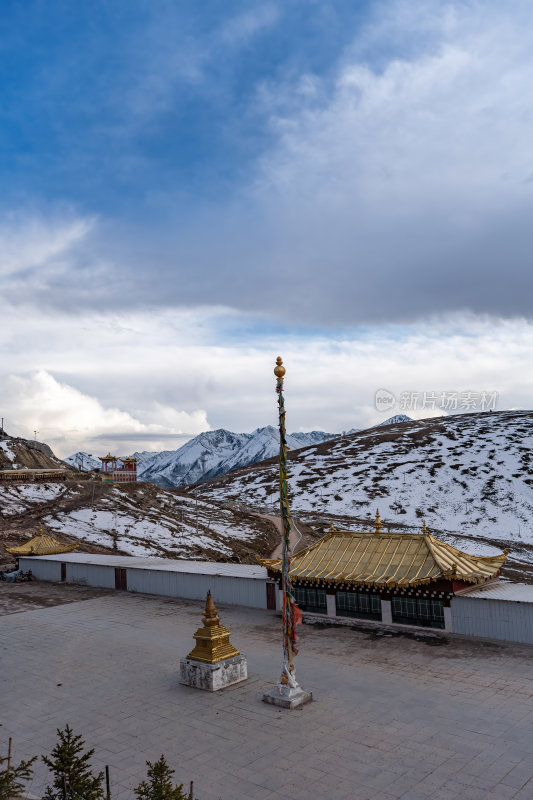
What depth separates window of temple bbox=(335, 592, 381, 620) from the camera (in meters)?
24.1

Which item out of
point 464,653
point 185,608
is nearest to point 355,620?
point 464,653

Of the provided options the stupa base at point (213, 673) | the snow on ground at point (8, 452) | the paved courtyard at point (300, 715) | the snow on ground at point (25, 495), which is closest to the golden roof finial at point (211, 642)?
the stupa base at point (213, 673)

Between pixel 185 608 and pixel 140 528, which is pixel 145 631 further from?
pixel 140 528

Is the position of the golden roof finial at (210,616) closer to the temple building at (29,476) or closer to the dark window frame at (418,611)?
the dark window frame at (418,611)

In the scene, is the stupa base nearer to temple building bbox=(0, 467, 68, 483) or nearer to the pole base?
the pole base

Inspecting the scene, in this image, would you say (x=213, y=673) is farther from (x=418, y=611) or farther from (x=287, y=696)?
(x=418, y=611)

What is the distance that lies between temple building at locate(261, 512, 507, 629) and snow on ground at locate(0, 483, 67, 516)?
46.4 m

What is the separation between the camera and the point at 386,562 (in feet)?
77.5

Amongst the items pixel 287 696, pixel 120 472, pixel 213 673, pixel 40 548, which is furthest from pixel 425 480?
pixel 287 696

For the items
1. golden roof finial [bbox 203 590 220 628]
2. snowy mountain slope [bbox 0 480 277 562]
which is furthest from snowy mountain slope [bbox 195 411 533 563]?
golden roof finial [bbox 203 590 220 628]

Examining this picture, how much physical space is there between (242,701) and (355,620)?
938 cm

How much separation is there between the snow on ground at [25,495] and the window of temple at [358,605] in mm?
47211

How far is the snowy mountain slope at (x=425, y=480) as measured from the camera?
3280 inches

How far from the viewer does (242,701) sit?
16.3 meters
